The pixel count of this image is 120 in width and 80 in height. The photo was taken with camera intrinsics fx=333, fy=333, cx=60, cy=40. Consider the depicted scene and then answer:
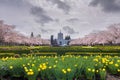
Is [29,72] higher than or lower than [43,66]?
lower

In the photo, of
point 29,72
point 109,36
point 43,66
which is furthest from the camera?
point 109,36

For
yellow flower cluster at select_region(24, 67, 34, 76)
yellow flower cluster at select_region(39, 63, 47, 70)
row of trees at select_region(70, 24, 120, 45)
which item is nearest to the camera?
yellow flower cluster at select_region(24, 67, 34, 76)

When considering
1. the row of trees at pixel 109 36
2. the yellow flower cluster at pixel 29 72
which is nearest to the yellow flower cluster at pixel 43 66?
the yellow flower cluster at pixel 29 72

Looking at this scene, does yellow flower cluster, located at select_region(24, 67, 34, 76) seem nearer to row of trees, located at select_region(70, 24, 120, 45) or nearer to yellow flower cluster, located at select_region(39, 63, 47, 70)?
yellow flower cluster, located at select_region(39, 63, 47, 70)

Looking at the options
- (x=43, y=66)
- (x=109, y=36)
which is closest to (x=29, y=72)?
(x=43, y=66)

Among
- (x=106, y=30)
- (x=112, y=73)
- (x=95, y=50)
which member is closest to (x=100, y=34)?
(x=106, y=30)

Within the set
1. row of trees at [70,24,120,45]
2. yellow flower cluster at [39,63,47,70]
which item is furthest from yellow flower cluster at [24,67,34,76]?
row of trees at [70,24,120,45]

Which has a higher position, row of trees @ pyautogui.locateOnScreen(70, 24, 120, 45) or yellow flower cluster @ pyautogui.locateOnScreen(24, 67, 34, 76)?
row of trees @ pyautogui.locateOnScreen(70, 24, 120, 45)

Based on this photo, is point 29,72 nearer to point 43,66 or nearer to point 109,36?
point 43,66

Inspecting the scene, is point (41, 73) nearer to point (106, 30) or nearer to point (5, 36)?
point (5, 36)

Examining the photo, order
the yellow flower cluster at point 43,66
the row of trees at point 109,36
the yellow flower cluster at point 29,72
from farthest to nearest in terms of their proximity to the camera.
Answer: the row of trees at point 109,36 < the yellow flower cluster at point 43,66 < the yellow flower cluster at point 29,72

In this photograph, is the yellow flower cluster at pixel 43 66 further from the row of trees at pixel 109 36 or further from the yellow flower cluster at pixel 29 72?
the row of trees at pixel 109 36

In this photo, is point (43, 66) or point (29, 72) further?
point (43, 66)

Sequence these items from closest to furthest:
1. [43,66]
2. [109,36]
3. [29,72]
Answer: [29,72] < [43,66] < [109,36]
